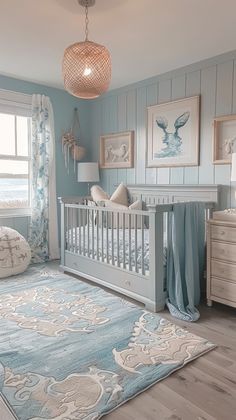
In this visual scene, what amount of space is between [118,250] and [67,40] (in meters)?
1.97

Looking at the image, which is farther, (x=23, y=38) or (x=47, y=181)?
(x=47, y=181)

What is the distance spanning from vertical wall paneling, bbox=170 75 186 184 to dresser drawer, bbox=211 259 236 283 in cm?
118

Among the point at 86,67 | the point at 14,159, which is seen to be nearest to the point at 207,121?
the point at 86,67

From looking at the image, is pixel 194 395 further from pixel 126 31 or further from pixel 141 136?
pixel 141 136

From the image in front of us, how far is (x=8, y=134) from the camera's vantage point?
13.2ft

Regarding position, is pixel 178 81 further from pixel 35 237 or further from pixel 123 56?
pixel 35 237

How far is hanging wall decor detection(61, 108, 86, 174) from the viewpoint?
445 centimetres

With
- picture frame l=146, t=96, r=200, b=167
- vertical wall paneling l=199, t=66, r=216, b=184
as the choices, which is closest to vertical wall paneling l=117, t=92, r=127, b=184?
picture frame l=146, t=96, r=200, b=167

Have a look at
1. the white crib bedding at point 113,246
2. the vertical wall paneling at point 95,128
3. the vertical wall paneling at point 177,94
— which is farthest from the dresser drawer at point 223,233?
the vertical wall paneling at point 95,128

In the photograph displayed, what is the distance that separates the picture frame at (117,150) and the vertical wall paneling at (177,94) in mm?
700

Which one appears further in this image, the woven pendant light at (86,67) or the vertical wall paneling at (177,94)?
the vertical wall paneling at (177,94)

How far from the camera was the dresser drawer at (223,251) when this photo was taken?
98.2 inches

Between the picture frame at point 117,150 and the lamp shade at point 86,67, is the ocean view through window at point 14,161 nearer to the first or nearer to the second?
the picture frame at point 117,150

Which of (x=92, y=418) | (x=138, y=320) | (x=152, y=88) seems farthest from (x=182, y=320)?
(x=152, y=88)
